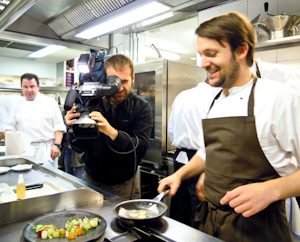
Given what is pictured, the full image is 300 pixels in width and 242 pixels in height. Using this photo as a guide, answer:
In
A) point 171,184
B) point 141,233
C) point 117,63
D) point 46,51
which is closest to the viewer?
point 141,233

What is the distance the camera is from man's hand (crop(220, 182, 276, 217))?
38.8 inches

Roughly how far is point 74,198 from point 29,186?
1.14 feet

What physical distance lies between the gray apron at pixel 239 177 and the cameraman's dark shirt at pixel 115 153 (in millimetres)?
569

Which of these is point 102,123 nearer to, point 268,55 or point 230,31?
point 230,31

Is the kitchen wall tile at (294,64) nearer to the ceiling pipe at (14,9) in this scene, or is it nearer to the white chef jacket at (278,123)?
the white chef jacket at (278,123)

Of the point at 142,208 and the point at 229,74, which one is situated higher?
the point at 229,74

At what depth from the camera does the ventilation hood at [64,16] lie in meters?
2.14

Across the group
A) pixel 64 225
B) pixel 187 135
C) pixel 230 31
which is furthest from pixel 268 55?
pixel 64 225

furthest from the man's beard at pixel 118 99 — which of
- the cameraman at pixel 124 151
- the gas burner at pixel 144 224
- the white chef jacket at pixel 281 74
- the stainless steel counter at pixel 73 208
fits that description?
the white chef jacket at pixel 281 74

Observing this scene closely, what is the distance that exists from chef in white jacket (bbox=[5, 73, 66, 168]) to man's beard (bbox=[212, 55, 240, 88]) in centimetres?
244

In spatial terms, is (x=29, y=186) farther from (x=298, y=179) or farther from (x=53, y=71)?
(x=53, y=71)

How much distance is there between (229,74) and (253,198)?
0.53 meters

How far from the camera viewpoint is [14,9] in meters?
2.07

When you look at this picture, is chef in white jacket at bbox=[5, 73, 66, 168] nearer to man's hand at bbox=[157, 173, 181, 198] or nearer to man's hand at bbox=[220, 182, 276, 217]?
man's hand at bbox=[157, 173, 181, 198]
